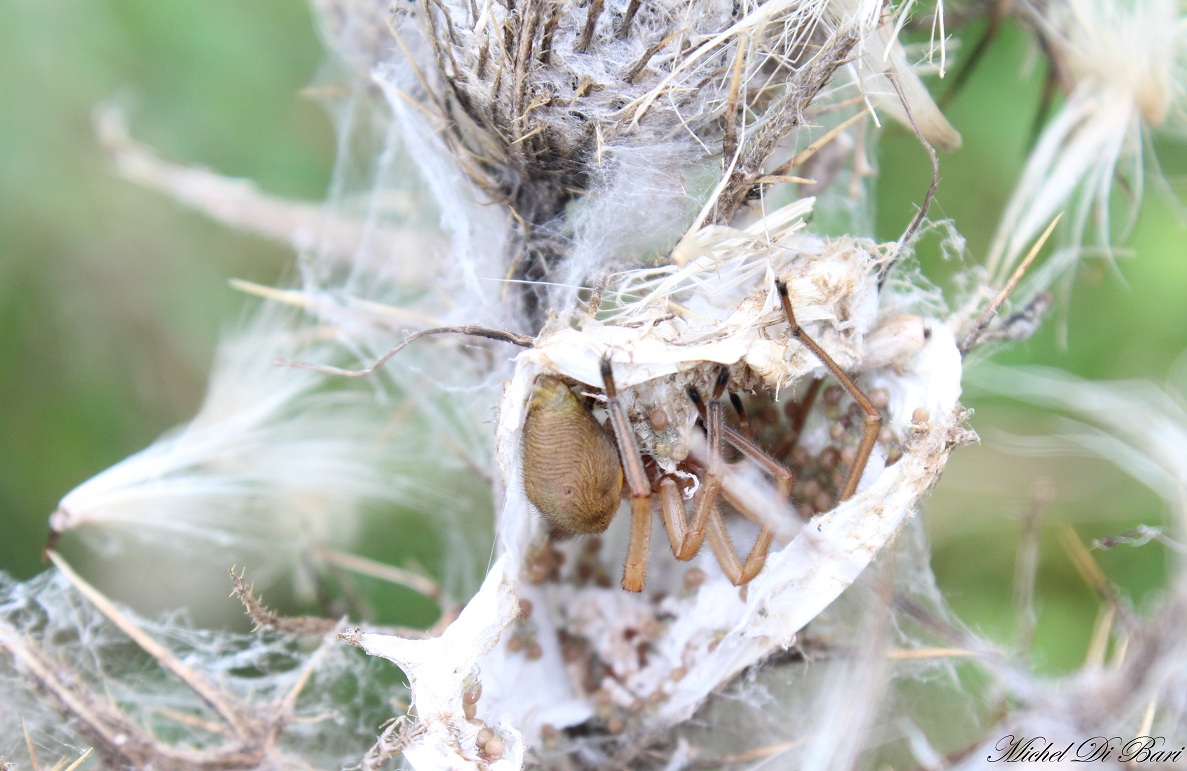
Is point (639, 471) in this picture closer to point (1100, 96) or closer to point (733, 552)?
point (733, 552)

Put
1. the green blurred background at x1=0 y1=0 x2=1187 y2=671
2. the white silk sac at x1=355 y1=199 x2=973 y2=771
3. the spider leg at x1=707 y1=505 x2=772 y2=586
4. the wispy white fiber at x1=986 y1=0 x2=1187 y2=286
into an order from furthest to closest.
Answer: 1. the green blurred background at x1=0 y1=0 x2=1187 y2=671
2. the wispy white fiber at x1=986 y1=0 x2=1187 y2=286
3. the spider leg at x1=707 y1=505 x2=772 y2=586
4. the white silk sac at x1=355 y1=199 x2=973 y2=771

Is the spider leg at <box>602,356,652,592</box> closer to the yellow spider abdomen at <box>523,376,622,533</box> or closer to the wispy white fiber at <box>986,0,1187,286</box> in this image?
the yellow spider abdomen at <box>523,376,622,533</box>

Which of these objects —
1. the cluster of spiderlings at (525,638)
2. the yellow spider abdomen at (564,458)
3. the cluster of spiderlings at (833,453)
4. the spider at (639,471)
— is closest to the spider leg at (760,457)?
the spider at (639,471)

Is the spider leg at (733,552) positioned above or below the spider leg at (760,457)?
below

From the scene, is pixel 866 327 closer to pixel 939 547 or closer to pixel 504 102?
pixel 504 102

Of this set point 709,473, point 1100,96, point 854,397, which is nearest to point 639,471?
point 709,473

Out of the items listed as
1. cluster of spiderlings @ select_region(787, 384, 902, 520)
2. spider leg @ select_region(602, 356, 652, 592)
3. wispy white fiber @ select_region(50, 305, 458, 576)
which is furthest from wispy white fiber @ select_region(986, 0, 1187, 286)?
wispy white fiber @ select_region(50, 305, 458, 576)

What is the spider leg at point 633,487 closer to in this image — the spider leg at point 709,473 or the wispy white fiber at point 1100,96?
the spider leg at point 709,473
